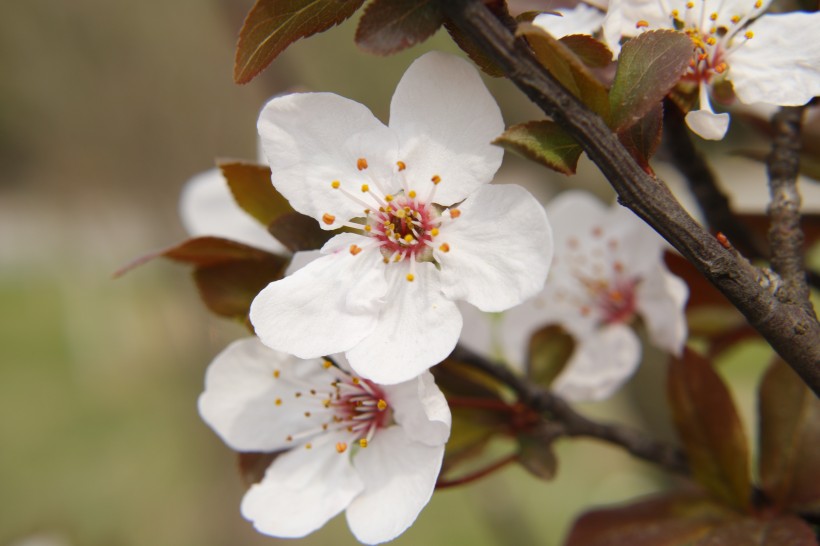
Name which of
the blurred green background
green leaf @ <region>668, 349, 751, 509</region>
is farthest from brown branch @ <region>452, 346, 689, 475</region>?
the blurred green background

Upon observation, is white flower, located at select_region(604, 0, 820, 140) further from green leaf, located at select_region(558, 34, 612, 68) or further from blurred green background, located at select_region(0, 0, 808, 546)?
blurred green background, located at select_region(0, 0, 808, 546)

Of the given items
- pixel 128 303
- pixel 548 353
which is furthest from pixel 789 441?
pixel 128 303

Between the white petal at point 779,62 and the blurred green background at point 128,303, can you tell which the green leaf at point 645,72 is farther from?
the blurred green background at point 128,303

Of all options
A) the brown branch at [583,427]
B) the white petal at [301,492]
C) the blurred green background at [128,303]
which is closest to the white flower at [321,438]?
the white petal at [301,492]

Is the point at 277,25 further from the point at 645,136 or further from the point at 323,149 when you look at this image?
the point at 645,136

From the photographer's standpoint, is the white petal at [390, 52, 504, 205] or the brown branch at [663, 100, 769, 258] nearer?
the white petal at [390, 52, 504, 205]

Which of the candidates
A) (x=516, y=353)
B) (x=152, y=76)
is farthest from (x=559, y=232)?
(x=152, y=76)

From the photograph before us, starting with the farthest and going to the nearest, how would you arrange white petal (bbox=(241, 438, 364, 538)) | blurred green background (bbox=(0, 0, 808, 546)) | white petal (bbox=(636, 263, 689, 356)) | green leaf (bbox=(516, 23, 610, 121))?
blurred green background (bbox=(0, 0, 808, 546)), white petal (bbox=(636, 263, 689, 356)), white petal (bbox=(241, 438, 364, 538)), green leaf (bbox=(516, 23, 610, 121))
